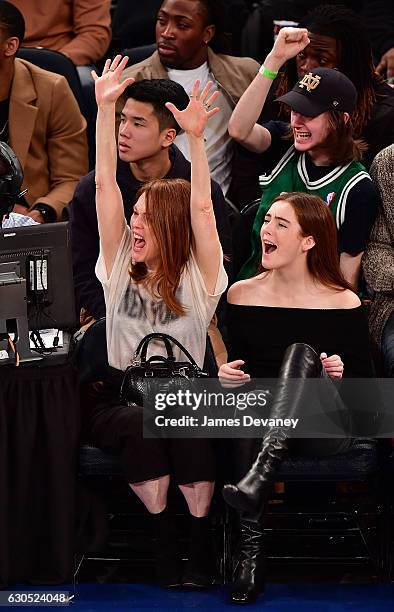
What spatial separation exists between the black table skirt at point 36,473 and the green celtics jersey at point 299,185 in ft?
3.57

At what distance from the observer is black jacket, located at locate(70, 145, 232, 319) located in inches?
187

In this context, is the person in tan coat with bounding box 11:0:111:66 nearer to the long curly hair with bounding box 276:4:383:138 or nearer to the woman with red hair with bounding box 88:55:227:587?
the long curly hair with bounding box 276:4:383:138

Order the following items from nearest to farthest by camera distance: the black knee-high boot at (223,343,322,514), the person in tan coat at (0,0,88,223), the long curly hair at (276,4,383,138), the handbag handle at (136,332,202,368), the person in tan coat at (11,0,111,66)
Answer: the black knee-high boot at (223,343,322,514)
the handbag handle at (136,332,202,368)
the long curly hair at (276,4,383,138)
the person in tan coat at (0,0,88,223)
the person in tan coat at (11,0,111,66)

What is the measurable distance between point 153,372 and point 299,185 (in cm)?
116

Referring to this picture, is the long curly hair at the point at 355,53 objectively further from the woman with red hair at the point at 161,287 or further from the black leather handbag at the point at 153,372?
the black leather handbag at the point at 153,372

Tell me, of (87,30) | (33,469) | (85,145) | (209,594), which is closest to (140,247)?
(33,469)

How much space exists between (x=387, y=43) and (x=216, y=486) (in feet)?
9.85

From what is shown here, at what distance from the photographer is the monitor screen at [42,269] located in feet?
13.4

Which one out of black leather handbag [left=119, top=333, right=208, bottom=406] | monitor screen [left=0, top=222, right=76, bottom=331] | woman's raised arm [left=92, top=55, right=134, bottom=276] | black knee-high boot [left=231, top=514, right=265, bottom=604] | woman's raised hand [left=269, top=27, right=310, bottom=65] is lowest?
black knee-high boot [left=231, top=514, right=265, bottom=604]

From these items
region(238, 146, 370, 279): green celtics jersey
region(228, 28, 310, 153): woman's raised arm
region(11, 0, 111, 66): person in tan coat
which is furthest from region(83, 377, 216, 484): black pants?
region(11, 0, 111, 66): person in tan coat

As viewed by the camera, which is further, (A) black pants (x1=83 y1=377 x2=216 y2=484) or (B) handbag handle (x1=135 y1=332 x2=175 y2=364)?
(B) handbag handle (x1=135 y1=332 x2=175 y2=364)

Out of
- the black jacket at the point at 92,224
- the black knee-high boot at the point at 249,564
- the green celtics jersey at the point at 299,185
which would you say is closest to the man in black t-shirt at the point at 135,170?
the black jacket at the point at 92,224

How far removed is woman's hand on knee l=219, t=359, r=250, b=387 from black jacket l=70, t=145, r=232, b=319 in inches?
30.8

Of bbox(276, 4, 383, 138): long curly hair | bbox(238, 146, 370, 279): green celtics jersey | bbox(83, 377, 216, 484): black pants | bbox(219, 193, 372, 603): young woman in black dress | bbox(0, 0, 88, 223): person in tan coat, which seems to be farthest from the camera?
bbox(0, 0, 88, 223): person in tan coat
